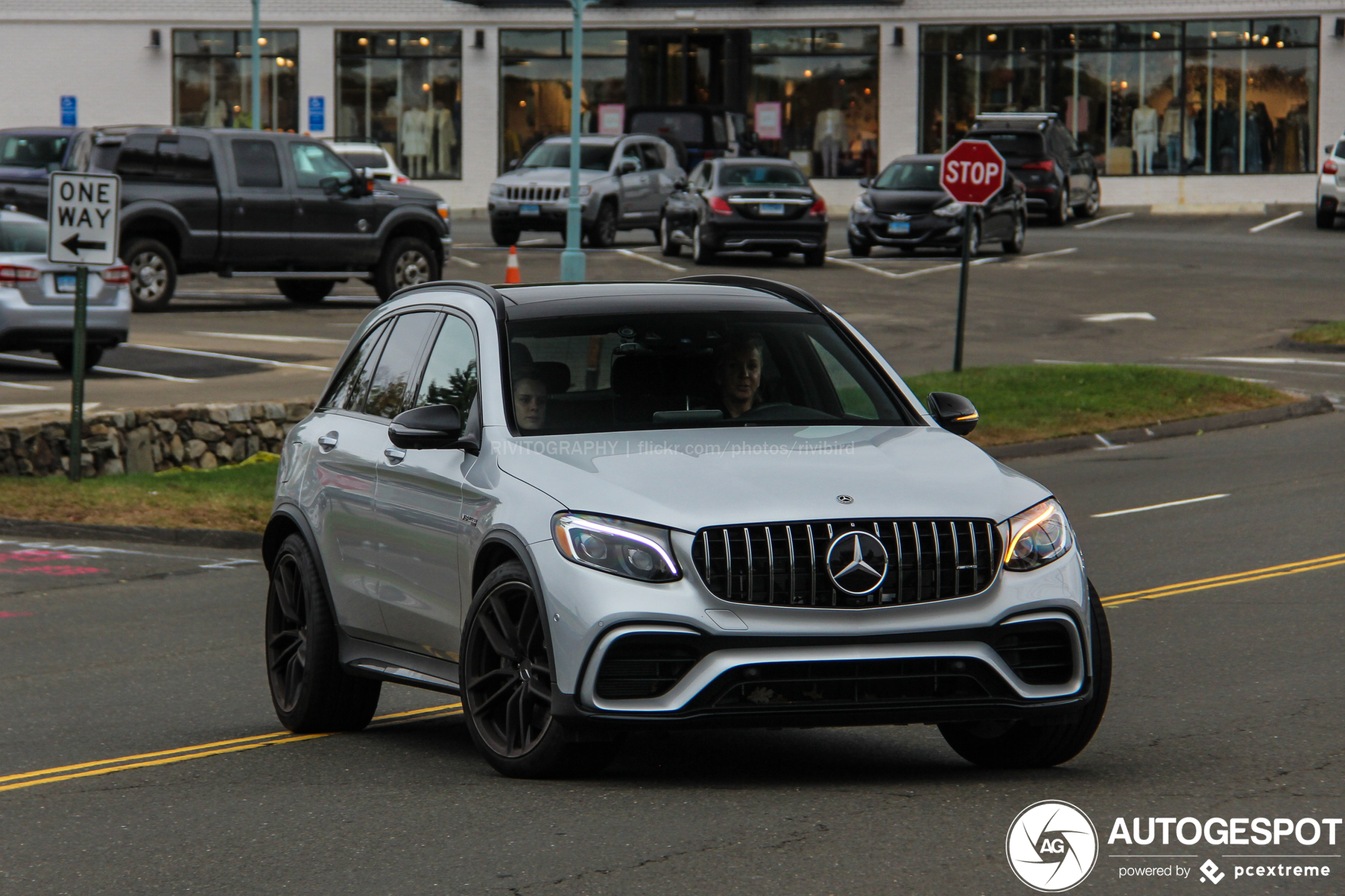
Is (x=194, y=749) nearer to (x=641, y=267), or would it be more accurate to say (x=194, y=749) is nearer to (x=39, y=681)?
(x=39, y=681)

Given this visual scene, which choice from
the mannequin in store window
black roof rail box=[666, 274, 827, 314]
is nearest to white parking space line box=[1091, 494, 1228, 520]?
black roof rail box=[666, 274, 827, 314]

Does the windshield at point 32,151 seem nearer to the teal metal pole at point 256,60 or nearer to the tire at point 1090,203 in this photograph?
the teal metal pole at point 256,60

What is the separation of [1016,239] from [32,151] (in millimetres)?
17042

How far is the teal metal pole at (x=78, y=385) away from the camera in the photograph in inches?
619

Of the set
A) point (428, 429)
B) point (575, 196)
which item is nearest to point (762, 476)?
point (428, 429)

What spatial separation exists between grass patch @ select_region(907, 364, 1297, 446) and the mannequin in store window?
104 feet

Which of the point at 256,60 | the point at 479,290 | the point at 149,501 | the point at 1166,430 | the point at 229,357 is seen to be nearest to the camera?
the point at 479,290

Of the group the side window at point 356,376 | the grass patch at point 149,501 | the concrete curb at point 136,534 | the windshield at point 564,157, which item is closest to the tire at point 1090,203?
the windshield at point 564,157

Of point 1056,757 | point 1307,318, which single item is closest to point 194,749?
point 1056,757

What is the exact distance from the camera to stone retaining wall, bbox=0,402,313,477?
1662 cm

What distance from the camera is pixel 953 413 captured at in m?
6.98

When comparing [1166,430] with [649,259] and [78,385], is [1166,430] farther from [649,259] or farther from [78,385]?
[649,259]

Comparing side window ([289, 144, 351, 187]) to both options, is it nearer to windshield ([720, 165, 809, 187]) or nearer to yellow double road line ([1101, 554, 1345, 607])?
windshield ([720, 165, 809, 187])

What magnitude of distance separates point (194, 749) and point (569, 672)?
222 centimetres
